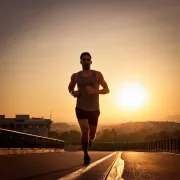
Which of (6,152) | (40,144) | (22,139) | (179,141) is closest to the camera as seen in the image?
(6,152)

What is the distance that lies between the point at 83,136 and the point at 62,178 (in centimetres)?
477

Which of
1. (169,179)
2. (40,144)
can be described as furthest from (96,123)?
(40,144)

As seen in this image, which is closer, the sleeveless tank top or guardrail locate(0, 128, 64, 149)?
the sleeveless tank top

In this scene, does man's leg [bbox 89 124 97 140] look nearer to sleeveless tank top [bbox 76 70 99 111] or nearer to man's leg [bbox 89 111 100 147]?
man's leg [bbox 89 111 100 147]

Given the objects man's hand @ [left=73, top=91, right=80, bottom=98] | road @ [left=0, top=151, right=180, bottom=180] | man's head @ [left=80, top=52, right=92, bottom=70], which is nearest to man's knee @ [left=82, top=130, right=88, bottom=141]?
road @ [left=0, top=151, right=180, bottom=180]

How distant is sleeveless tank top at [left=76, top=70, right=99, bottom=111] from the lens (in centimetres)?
1020

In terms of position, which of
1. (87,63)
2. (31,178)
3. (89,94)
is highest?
(87,63)

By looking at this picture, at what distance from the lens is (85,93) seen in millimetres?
10242

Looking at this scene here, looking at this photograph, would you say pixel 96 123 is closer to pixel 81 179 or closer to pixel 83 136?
pixel 83 136

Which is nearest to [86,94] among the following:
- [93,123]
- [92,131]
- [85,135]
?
[93,123]

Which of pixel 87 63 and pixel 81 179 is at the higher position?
pixel 87 63

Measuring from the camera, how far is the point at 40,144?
2628 centimetres

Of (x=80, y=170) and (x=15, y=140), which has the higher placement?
(x=15, y=140)

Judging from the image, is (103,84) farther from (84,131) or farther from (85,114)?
(84,131)
